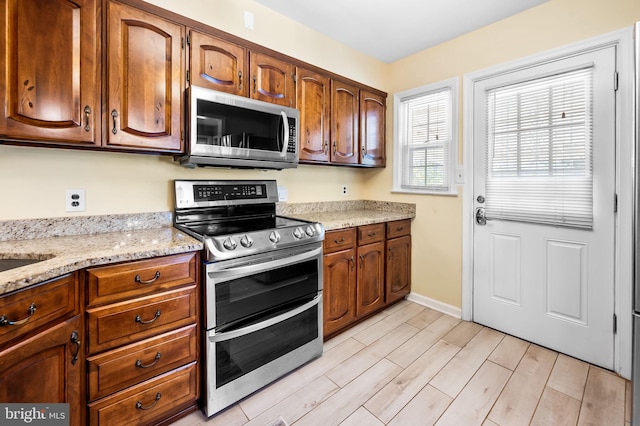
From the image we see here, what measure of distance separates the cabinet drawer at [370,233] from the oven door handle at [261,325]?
639mm

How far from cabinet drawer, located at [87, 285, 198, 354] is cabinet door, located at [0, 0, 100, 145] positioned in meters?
0.84

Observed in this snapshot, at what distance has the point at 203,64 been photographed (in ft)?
5.84

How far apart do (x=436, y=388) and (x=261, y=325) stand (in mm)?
1110

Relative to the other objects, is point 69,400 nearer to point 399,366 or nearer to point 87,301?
point 87,301

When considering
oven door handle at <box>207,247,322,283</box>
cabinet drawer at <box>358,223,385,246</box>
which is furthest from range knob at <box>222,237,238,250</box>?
cabinet drawer at <box>358,223,385,246</box>

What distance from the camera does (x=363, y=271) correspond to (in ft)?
8.09

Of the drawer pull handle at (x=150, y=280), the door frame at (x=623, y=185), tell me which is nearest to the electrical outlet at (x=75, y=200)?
the drawer pull handle at (x=150, y=280)

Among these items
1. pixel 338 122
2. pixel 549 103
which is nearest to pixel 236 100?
pixel 338 122

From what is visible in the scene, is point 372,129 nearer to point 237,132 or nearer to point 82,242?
point 237,132

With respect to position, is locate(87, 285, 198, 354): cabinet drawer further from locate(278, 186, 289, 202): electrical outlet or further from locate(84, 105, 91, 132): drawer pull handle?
locate(278, 186, 289, 202): electrical outlet

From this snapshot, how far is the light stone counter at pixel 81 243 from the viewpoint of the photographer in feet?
3.43

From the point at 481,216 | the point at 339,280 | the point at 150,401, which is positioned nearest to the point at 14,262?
the point at 150,401

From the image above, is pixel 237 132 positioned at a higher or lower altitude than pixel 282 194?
higher

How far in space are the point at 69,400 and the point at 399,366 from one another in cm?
174
